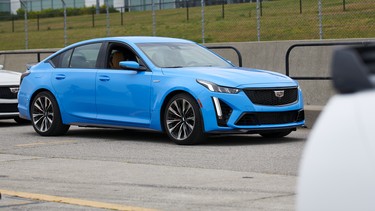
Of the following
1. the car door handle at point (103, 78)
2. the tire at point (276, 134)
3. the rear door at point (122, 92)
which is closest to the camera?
the rear door at point (122, 92)

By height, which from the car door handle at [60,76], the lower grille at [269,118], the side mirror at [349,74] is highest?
the side mirror at [349,74]

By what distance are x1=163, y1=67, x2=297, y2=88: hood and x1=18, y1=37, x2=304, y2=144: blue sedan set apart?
1cm

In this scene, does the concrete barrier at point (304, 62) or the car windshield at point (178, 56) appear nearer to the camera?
the car windshield at point (178, 56)

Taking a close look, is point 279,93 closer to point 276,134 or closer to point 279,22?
point 276,134

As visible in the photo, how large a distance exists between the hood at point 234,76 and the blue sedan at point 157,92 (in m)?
0.01

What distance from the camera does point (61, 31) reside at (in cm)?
4072

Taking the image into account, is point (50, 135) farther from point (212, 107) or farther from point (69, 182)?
point (69, 182)

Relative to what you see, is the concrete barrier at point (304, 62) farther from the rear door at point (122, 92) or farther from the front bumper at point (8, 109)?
the front bumper at point (8, 109)

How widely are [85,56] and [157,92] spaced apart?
1.82 meters

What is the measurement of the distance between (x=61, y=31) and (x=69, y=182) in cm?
3217

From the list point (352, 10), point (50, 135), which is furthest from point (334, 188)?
point (352, 10)

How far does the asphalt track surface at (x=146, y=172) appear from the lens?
7723 millimetres

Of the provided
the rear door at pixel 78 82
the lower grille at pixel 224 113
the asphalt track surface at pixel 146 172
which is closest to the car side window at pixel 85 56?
the rear door at pixel 78 82

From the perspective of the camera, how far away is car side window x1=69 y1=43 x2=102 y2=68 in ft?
44.9
